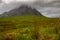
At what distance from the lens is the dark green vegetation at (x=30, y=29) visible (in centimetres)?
479

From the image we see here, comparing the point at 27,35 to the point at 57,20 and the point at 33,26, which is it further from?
the point at 57,20

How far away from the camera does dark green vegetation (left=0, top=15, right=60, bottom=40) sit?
188 inches

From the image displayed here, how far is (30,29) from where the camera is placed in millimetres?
4930

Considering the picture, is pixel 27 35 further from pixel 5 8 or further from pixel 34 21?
pixel 5 8

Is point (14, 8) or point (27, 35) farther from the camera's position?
point (14, 8)

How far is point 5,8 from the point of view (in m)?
5.17

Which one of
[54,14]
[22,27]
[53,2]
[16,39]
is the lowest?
[16,39]

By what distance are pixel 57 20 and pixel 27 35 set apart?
110 cm

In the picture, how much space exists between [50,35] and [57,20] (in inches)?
22.5

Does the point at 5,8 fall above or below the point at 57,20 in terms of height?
above

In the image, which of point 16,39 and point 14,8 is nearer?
point 16,39

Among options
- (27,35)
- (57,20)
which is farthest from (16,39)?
(57,20)

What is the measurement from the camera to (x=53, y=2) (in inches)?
211

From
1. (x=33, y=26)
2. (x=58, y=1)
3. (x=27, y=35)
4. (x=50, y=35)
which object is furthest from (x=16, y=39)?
(x=58, y=1)
